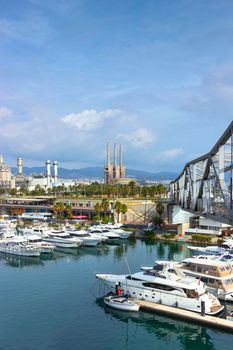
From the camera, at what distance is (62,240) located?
62.2 m

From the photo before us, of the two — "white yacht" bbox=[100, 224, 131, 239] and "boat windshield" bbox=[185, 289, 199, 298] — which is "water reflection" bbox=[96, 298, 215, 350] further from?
"white yacht" bbox=[100, 224, 131, 239]

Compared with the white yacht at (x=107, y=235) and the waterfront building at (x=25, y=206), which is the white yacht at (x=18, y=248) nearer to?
the white yacht at (x=107, y=235)

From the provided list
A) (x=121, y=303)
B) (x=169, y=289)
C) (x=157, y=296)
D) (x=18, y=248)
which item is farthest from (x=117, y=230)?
(x=169, y=289)

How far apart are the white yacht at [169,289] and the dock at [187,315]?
530 mm

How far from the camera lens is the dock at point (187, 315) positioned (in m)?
28.6

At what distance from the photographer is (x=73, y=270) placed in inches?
1828

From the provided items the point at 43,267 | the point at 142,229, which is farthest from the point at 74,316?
the point at 142,229

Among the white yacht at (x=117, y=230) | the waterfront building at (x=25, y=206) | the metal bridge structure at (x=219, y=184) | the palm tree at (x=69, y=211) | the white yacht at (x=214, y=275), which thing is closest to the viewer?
the metal bridge structure at (x=219, y=184)

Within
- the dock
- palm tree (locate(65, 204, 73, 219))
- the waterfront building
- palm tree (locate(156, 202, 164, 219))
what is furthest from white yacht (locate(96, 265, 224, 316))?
the waterfront building

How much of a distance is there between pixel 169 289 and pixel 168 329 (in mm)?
3741

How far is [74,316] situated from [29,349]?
6.09 m

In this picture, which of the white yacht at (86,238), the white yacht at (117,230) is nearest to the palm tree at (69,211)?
the white yacht at (117,230)

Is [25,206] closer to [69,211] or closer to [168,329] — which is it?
[69,211]

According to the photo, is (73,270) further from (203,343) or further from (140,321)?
(203,343)
